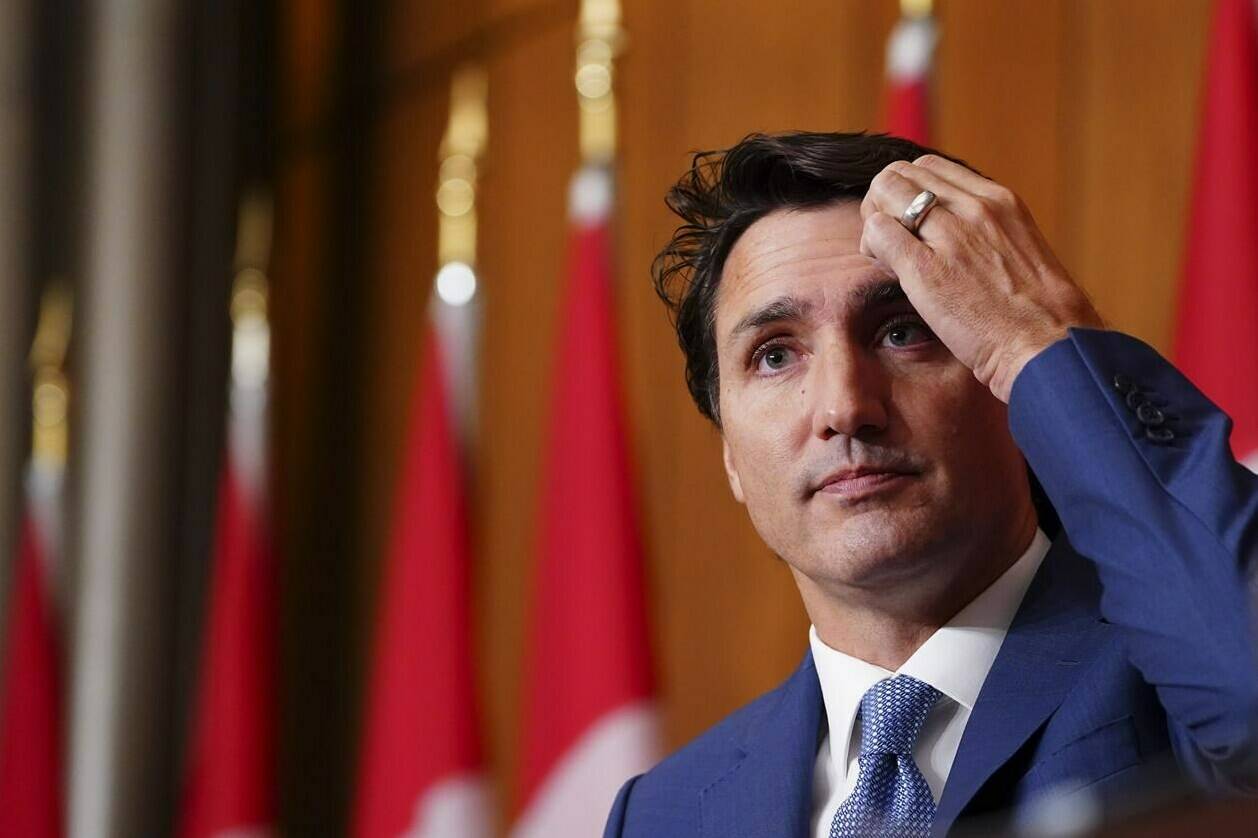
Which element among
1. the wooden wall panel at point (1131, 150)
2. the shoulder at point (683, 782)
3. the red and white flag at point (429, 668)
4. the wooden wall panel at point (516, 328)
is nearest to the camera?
the shoulder at point (683, 782)

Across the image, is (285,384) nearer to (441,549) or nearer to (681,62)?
(441,549)

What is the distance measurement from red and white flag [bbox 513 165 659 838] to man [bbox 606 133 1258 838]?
1.09m

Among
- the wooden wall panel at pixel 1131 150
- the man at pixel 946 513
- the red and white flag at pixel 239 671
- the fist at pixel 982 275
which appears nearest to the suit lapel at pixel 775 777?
the man at pixel 946 513

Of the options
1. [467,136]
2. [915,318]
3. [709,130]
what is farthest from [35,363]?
[915,318]

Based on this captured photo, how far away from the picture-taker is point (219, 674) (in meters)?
3.67

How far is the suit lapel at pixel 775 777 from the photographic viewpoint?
1.60 meters

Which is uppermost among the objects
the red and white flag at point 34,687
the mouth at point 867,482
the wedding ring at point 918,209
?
the wedding ring at point 918,209

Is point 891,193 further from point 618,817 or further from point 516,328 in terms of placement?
point 516,328

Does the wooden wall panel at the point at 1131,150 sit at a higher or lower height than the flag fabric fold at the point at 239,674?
higher

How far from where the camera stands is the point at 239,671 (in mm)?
3654

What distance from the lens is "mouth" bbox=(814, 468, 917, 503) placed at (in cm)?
149

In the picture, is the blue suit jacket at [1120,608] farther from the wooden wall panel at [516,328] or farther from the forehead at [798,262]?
the wooden wall panel at [516,328]

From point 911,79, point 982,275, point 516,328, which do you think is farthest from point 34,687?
point 982,275

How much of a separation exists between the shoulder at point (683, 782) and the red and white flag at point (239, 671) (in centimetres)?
194
